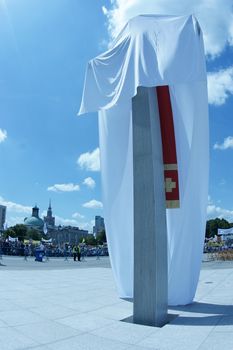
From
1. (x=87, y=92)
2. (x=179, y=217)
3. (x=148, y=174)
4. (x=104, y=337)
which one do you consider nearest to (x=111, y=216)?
(x=179, y=217)

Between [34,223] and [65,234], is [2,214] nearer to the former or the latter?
[34,223]

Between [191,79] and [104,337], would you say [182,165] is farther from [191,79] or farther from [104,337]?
[104,337]

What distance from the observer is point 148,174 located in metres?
8.01

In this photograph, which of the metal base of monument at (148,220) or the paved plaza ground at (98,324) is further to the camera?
the metal base of monument at (148,220)

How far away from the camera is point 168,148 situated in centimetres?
926

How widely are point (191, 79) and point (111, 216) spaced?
454 centimetres

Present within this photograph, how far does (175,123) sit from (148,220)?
3.07 meters

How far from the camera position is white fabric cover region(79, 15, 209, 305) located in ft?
26.5

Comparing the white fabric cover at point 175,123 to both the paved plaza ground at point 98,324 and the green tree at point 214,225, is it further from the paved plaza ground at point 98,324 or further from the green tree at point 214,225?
the green tree at point 214,225

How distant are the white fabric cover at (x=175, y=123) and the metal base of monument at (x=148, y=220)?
67 centimetres

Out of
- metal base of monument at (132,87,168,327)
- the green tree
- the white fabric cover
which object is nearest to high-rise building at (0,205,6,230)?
the green tree

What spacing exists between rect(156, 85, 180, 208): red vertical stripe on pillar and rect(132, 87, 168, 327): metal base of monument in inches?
26.6

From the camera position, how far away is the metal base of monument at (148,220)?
7.56m

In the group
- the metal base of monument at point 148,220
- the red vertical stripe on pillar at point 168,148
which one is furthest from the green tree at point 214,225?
the metal base of monument at point 148,220
